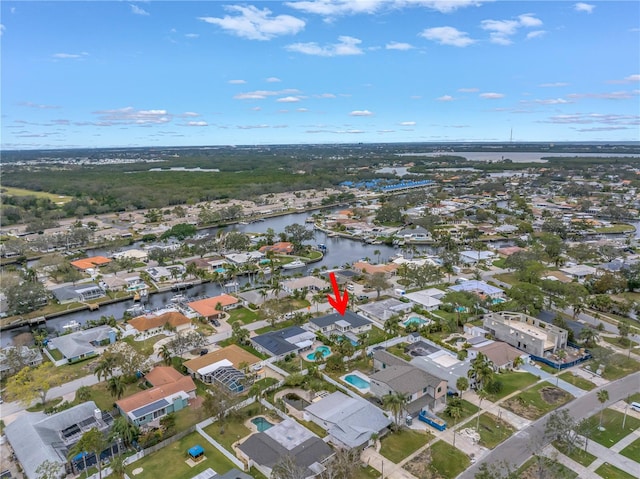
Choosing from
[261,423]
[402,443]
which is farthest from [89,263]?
[402,443]

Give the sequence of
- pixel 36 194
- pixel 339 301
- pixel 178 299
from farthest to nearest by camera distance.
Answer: pixel 36 194 → pixel 178 299 → pixel 339 301

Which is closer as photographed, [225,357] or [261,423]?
[261,423]

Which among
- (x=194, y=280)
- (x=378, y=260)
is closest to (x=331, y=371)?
(x=194, y=280)

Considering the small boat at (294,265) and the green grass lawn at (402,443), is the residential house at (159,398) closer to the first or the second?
the green grass lawn at (402,443)

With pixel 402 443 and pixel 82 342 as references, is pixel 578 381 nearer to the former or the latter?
pixel 402 443

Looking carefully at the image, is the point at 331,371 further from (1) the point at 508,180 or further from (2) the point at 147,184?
(1) the point at 508,180

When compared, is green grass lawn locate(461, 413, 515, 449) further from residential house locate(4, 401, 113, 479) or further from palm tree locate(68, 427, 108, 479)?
residential house locate(4, 401, 113, 479)
